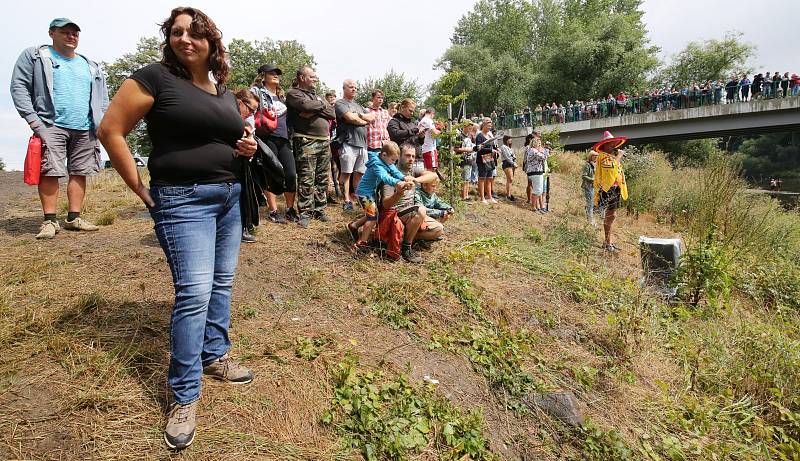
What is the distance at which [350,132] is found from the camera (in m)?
5.95

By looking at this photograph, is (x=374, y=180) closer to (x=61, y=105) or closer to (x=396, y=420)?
(x=396, y=420)

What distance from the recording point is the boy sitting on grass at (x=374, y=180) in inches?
177

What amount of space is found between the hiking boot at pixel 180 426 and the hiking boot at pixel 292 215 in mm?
3566

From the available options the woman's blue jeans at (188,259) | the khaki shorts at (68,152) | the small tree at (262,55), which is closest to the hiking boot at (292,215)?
the khaki shorts at (68,152)

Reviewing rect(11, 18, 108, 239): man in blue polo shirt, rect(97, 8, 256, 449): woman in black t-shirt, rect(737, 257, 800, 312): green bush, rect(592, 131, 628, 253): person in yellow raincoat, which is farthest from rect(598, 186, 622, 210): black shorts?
rect(11, 18, 108, 239): man in blue polo shirt

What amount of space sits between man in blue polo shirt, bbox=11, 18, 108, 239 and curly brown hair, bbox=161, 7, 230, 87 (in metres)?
2.76

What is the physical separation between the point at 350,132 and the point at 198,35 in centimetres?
403

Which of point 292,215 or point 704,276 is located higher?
point 292,215

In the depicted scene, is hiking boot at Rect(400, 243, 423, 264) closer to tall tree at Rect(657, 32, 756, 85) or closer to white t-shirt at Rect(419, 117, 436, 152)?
white t-shirt at Rect(419, 117, 436, 152)

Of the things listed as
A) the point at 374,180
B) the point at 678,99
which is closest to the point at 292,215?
the point at 374,180

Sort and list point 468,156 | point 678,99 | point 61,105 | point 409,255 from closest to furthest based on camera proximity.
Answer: point 61,105 < point 409,255 < point 468,156 < point 678,99

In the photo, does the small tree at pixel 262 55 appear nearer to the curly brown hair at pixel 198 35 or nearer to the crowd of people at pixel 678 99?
the crowd of people at pixel 678 99

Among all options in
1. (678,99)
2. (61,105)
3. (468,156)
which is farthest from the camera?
(678,99)

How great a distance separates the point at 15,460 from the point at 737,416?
15.9 feet
